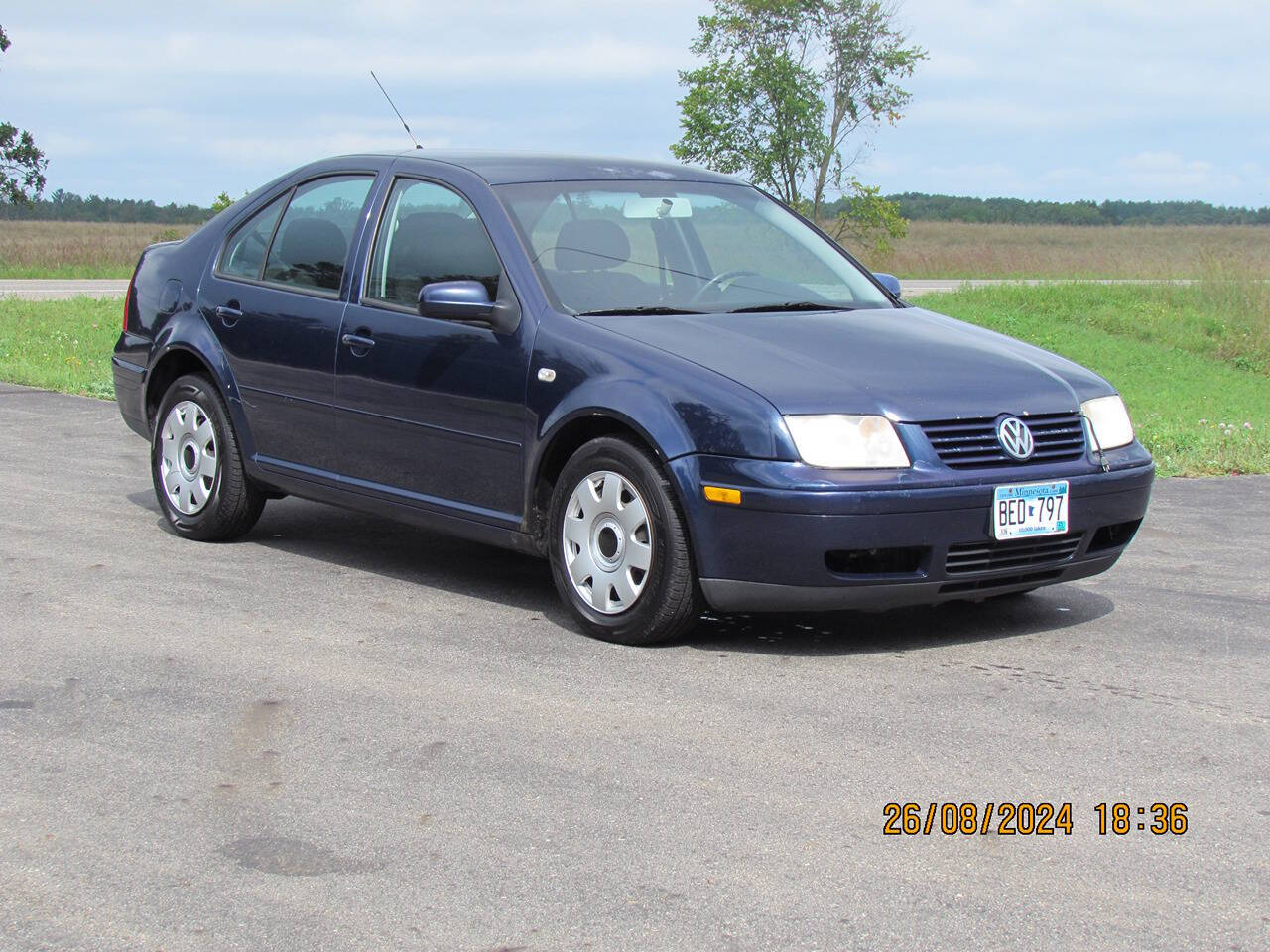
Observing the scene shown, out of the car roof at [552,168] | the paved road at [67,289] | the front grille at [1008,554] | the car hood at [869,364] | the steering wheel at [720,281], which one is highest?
the car roof at [552,168]

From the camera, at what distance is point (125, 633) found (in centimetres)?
552

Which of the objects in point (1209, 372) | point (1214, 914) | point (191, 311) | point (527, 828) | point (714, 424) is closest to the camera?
point (1214, 914)

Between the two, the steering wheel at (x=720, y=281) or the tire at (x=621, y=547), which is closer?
the tire at (x=621, y=547)

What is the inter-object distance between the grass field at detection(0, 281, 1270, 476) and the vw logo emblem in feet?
16.7

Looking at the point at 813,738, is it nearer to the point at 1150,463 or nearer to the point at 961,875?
the point at 961,875

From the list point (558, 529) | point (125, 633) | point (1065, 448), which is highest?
point (1065, 448)

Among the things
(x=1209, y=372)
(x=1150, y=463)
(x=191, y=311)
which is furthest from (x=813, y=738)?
(x=1209, y=372)

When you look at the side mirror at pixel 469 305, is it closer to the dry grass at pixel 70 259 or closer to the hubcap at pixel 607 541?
the hubcap at pixel 607 541

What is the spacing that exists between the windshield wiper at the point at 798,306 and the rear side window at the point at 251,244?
2272 mm

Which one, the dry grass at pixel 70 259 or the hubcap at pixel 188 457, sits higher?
the dry grass at pixel 70 259

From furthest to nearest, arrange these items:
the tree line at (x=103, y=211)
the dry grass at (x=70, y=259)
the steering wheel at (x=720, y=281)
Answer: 1. the tree line at (x=103, y=211)
2. the dry grass at (x=70, y=259)
3. the steering wheel at (x=720, y=281)

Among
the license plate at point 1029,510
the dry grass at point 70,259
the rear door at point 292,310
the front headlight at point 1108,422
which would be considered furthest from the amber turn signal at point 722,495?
the dry grass at point 70,259

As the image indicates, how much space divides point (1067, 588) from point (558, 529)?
2189 millimetres

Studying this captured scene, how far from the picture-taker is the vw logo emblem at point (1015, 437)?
17.3ft
